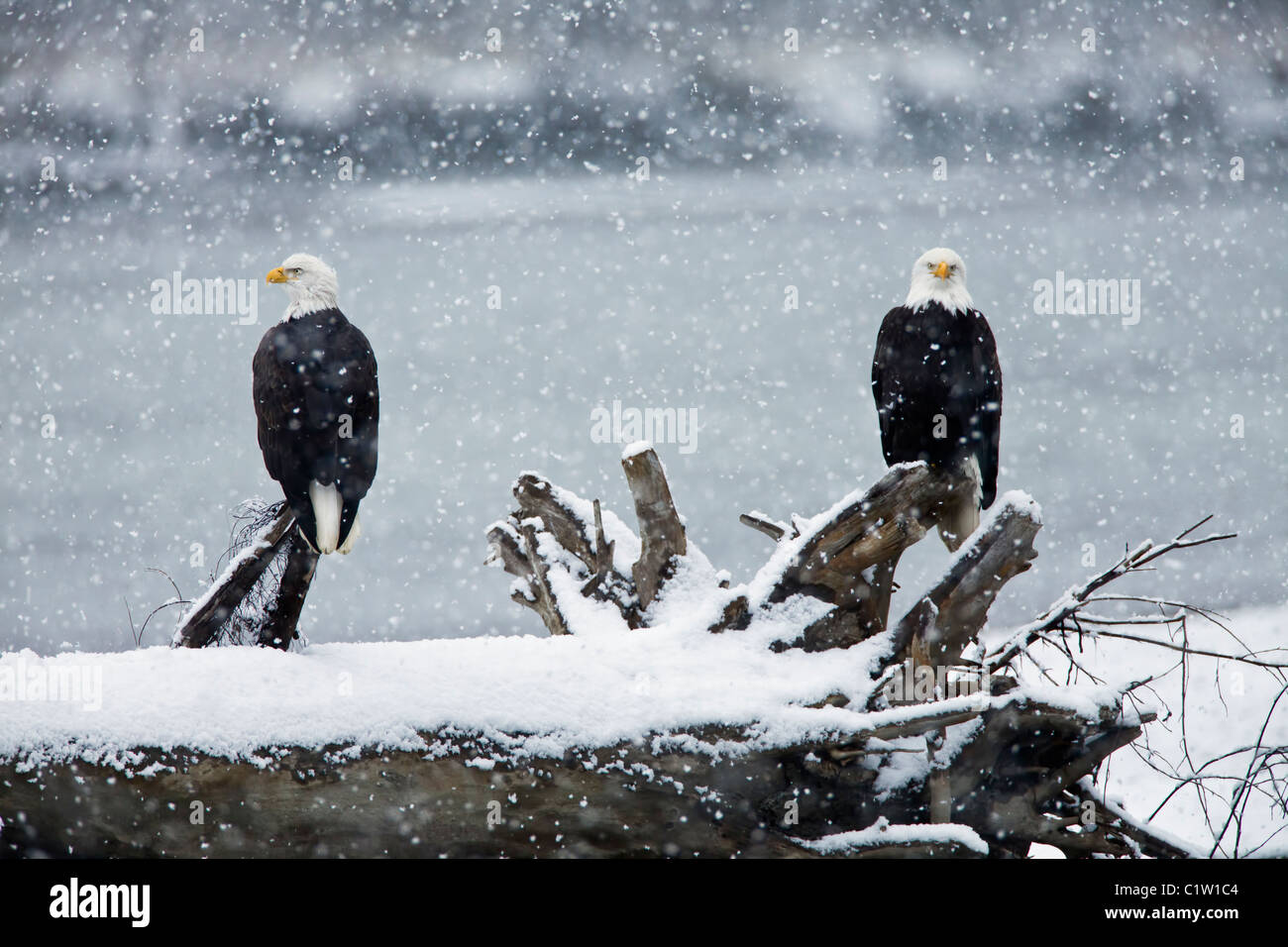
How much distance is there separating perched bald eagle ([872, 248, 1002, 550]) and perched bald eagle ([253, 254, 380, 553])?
2.11 m

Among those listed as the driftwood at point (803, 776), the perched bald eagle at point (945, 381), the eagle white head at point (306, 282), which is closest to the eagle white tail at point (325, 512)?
the eagle white head at point (306, 282)

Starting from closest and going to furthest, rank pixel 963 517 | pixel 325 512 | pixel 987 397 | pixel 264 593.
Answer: pixel 325 512
pixel 264 593
pixel 963 517
pixel 987 397

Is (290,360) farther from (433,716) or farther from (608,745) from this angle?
(608,745)

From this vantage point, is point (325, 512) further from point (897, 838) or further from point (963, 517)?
point (963, 517)

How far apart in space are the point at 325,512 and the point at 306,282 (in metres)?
0.90

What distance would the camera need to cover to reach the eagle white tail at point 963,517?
13.0ft

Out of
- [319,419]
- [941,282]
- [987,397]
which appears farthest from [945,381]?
[319,419]

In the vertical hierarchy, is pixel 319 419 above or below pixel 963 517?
above

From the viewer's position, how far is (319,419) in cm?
340

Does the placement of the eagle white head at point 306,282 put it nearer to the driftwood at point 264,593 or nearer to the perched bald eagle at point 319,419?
the perched bald eagle at point 319,419

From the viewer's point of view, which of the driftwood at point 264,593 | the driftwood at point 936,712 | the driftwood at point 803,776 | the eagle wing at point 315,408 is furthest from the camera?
the driftwood at point 264,593

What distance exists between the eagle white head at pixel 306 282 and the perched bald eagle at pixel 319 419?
67 mm
